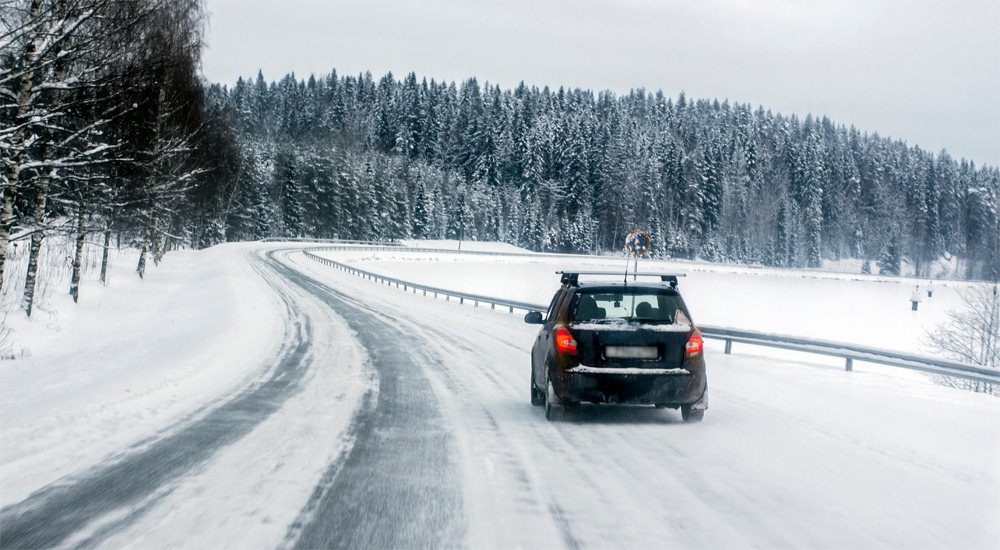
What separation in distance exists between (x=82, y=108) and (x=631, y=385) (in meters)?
11.1

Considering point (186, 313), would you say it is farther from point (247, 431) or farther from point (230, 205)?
point (230, 205)

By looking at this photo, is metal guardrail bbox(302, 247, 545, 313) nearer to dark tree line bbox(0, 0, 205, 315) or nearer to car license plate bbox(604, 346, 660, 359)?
dark tree line bbox(0, 0, 205, 315)

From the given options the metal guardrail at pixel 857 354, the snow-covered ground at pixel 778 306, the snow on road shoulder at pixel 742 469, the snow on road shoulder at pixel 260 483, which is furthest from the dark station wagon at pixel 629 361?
the snow-covered ground at pixel 778 306

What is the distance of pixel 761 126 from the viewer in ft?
573

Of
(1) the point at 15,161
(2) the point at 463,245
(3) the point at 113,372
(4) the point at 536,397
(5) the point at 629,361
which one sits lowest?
(3) the point at 113,372

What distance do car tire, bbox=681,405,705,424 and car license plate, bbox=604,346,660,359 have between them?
757 mm

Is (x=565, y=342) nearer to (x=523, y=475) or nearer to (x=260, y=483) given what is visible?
(x=523, y=475)

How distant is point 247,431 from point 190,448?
0.86 m

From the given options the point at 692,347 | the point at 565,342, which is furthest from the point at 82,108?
the point at 692,347

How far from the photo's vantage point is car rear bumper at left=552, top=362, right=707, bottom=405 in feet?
25.8

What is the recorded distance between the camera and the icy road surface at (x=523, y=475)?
443 centimetres

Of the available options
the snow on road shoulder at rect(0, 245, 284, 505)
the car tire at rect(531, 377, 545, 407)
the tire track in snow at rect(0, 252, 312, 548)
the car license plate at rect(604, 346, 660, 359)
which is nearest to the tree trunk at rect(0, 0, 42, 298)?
the snow on road shoulder at rect(0, 245, 284, 505)

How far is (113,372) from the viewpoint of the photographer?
37.0ft

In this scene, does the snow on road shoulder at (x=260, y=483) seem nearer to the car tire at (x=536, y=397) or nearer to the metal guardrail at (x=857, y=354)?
the car tire at (x=536, y=397)
